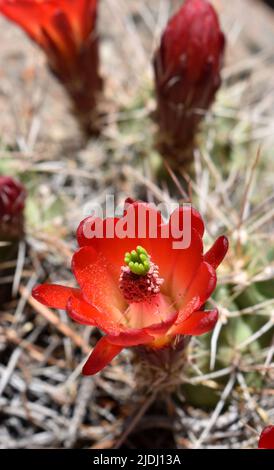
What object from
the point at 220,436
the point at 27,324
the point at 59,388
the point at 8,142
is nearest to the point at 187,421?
the point at 220,436

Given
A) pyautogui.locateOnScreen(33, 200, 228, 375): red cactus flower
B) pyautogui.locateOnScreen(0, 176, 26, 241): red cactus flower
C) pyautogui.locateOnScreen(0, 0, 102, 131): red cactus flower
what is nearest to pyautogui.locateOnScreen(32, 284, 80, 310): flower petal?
pyautogui.locateOnScreen(33, 200, 228, 375): red cactus flower

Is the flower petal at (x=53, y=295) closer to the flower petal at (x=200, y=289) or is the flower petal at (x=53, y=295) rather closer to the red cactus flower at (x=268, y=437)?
the flower petal at (x=200, y=289)

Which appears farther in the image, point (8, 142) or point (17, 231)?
point (8, 142)

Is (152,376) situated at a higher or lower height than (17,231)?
lower

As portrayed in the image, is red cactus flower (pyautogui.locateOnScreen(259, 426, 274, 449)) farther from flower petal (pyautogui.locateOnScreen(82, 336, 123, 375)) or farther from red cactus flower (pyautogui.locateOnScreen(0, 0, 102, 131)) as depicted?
red cactus flower (pyautogui.locateOnScreen(0, 0, 102, 131))

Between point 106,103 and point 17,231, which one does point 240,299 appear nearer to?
point 17,231

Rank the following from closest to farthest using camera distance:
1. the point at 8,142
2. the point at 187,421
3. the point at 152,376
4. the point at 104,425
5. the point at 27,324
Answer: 1. the point at 152,376
2. the point at 187,421
3. the point at 104,425
4. the point at 27,324
5. the point at 8,142
